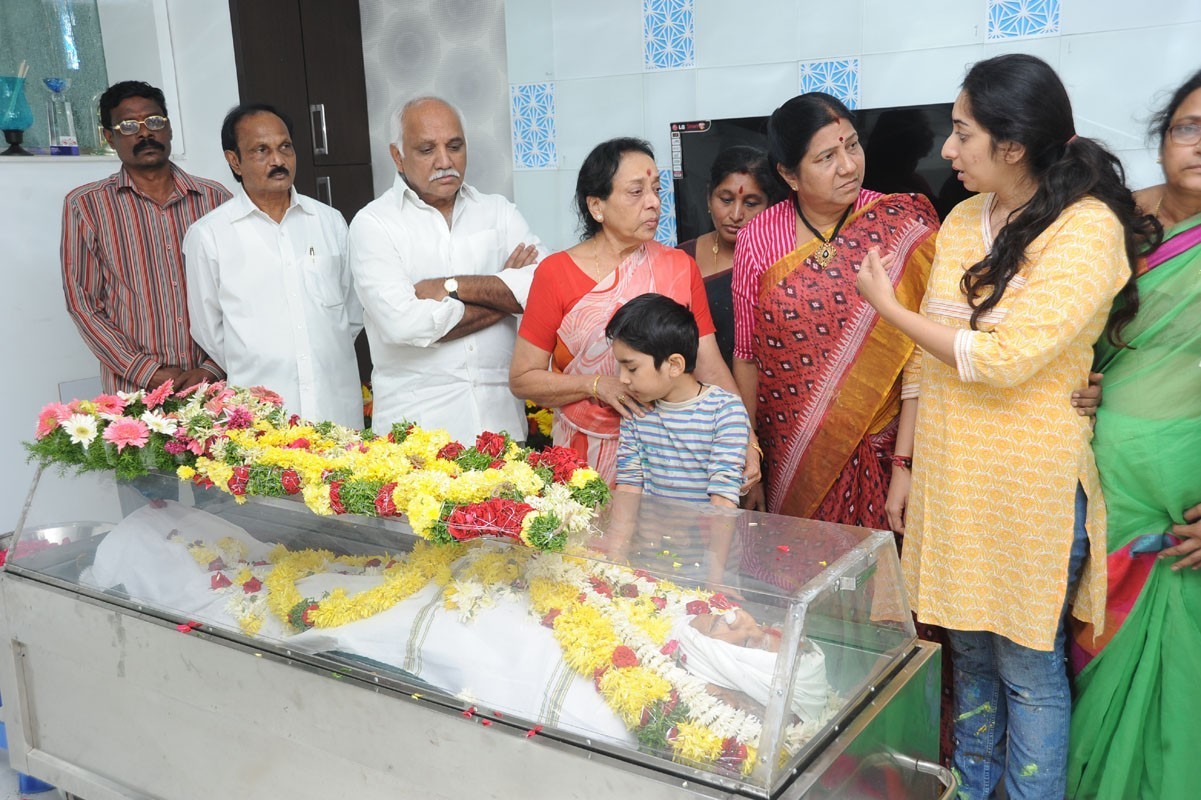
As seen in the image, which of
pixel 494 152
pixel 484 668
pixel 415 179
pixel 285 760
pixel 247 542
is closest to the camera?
pixel 484 668

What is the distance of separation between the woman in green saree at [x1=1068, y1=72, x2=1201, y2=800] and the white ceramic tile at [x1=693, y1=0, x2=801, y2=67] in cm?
197

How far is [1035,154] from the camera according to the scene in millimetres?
1999

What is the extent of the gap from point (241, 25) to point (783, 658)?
3886 millimetres

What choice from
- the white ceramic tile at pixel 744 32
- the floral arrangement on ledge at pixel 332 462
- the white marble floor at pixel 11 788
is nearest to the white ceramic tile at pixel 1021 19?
the white ceramic tile at pixel 744 32

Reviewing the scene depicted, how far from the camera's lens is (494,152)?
4867 millimetres

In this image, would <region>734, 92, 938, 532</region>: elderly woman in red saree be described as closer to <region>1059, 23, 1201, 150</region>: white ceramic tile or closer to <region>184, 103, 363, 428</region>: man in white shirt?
<region>1059, 23, 1201, 150</region>: white ceramic tile

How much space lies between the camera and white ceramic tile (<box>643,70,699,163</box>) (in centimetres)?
411

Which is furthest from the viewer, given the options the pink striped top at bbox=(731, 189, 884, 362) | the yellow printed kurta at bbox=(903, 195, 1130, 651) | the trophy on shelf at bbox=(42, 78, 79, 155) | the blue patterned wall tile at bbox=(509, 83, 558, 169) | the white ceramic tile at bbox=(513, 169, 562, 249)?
the white ceramic tile at bbox=(513, 169, 562, 249)

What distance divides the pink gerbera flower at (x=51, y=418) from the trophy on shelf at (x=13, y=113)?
1872 millimetres

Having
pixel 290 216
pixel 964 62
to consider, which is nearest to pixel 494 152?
pixel 290 216

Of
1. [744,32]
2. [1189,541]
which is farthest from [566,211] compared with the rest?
[1189,541]

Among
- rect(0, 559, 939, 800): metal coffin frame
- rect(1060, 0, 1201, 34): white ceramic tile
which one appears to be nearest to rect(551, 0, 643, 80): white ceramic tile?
rect(1060, 0, 1201, 34): white ceramic tile

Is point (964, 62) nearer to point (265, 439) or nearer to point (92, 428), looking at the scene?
point (265, 439)

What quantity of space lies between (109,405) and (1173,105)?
2471 millimetres
